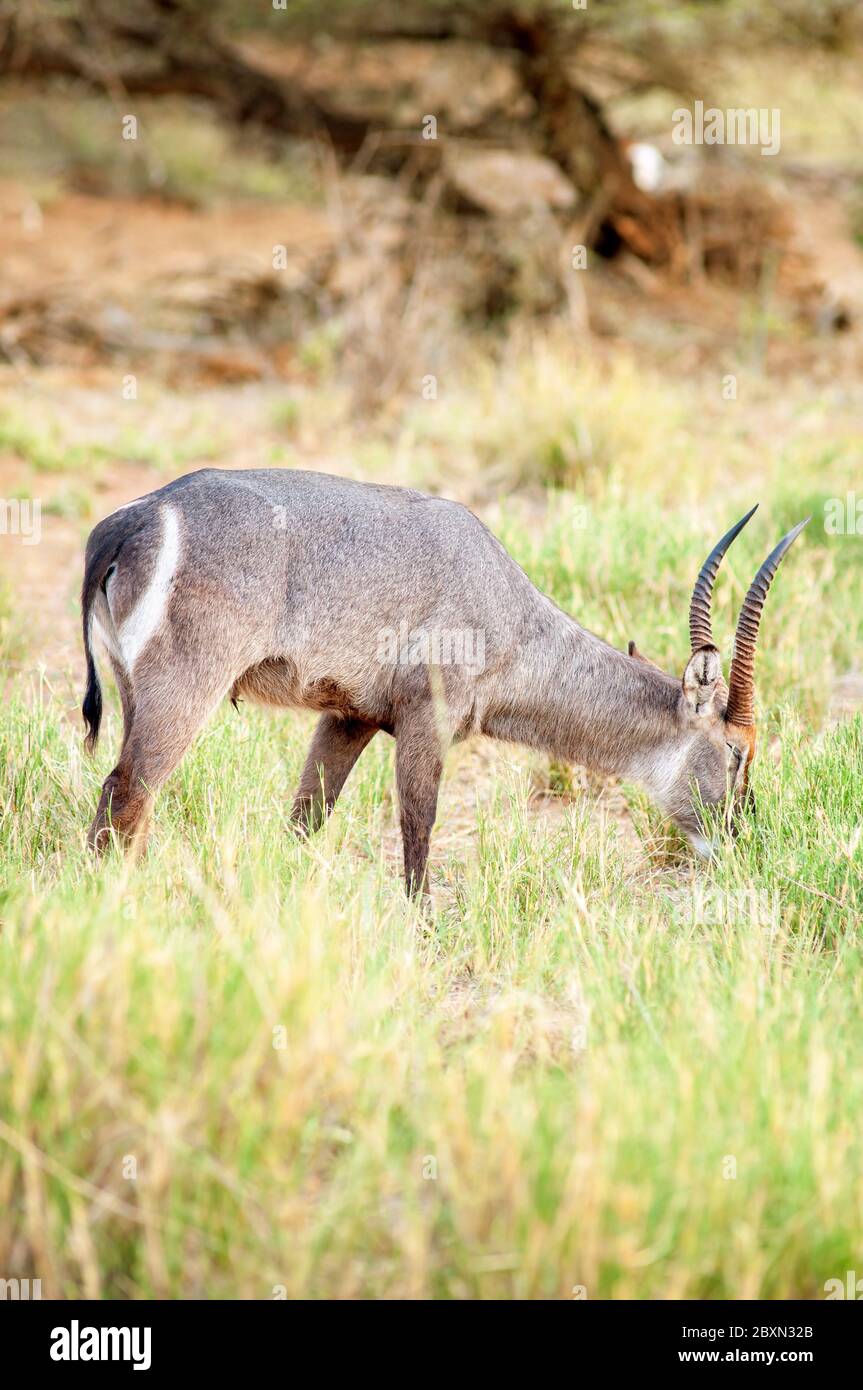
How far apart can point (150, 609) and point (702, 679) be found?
1.89 meters

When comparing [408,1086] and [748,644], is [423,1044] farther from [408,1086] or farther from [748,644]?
[748,644]

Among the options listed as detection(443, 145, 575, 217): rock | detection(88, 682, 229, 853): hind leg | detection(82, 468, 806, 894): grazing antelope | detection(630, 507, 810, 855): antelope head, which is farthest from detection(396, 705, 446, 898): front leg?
detection(443, 145, 575, 217): rock

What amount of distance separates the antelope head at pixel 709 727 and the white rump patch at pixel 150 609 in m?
1.75

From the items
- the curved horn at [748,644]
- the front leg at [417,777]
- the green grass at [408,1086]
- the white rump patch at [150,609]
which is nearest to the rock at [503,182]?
the curved horn at [748,644]

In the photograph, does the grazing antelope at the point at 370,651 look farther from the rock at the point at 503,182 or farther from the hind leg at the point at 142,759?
the rock at the point at 503,182

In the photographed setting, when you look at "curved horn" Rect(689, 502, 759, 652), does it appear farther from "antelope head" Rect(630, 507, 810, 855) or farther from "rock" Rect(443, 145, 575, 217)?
"rock" Rect(443, 145, 575, 217)

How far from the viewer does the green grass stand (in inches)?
106

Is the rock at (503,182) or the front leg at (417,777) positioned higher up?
the rock at (503,182)

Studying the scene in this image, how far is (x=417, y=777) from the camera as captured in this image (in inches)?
189

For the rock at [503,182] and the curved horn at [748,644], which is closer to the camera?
the curved horn at [748,644]

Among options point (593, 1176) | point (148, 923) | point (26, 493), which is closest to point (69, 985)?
point (148, 923)

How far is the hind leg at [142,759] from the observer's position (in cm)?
430

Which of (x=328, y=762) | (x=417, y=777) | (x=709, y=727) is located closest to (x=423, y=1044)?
(x=417, y=777)
